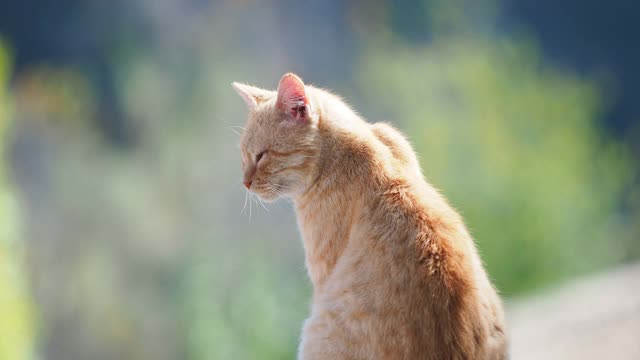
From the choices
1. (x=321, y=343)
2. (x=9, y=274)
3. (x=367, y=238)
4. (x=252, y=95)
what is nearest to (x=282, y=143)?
(x=252, y=95)

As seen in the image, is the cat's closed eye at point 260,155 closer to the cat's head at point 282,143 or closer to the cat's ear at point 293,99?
the cat's head at point 282,143

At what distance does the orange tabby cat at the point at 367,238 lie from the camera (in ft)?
4.34

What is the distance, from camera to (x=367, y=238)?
1412 millimetres

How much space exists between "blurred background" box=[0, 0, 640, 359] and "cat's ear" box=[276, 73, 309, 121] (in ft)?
3.86

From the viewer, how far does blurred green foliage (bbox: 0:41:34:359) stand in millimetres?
2408

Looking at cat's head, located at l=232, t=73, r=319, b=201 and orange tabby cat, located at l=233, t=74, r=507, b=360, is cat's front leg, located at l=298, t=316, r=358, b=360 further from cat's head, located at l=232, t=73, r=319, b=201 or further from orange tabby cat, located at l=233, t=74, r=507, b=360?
cat's head, located at l=232, t=73, r=319, b=201

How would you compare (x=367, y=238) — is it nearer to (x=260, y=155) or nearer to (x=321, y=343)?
(x=321, y=343)

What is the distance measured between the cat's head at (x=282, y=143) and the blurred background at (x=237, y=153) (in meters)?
1.09

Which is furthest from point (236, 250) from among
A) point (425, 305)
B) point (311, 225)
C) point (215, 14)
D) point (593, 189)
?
point (593, 189)

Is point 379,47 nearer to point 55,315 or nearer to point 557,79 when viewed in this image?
point 557,79

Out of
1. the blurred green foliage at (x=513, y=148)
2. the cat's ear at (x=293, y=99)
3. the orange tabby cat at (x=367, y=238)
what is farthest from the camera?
the blurred green foliage at (x=513, y=148)

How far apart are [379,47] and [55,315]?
1.69 metres

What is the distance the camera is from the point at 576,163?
3988 mm

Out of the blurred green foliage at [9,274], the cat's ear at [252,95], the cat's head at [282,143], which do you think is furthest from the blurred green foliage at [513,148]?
the cat's head at [282,143]
